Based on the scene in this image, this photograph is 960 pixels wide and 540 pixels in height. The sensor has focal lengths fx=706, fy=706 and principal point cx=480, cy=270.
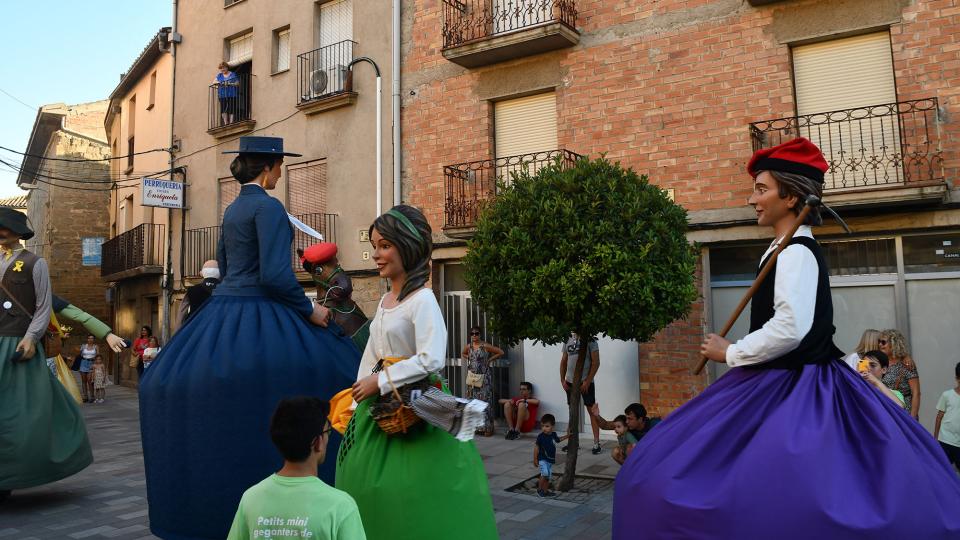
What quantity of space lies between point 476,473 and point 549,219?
4.94 metres

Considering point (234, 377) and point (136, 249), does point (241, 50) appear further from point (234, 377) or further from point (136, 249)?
point (234, 377)

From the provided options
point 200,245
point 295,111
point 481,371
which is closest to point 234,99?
point 295,111

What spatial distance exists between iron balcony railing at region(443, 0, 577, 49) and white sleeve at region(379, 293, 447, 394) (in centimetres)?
981

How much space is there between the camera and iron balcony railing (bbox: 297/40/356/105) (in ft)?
47.8

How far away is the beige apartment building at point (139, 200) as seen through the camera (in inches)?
773

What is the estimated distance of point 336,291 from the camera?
4.98 m

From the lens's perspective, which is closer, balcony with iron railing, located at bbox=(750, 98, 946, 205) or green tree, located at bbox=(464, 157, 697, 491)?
green tree, located at bbox=(464, 157, 697, 491)

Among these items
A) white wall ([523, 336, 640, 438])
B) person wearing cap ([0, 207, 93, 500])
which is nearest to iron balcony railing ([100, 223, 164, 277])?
white wall ([523, 336, 640, 438])

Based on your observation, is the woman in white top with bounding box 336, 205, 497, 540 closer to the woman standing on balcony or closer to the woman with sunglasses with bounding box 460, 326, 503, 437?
the woman with sunglasses with bounding box 460, 326, 503, 437

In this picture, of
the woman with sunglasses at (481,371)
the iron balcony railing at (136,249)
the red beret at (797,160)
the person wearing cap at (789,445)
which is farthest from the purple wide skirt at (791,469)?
the iron balcony railing at (136,249)

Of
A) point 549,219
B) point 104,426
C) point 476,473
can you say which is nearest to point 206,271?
point 549,219

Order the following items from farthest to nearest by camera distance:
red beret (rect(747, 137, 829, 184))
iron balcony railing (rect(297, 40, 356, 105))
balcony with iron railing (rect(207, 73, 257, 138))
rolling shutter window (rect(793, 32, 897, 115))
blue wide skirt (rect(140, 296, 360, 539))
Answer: balcony with iron railing (rect(207, 73, 257, 138)) < iron balcony railing (rect(297, 40, 356, 105)) < rolling shutter window (rect(793, 32, 897, 115)) < blue wide skirt (rect(140, 296, 360, 539)) < red beret (rect(747, 137, 829, 184))

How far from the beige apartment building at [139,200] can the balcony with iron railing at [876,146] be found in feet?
50.8

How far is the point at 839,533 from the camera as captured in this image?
7.06 feet
